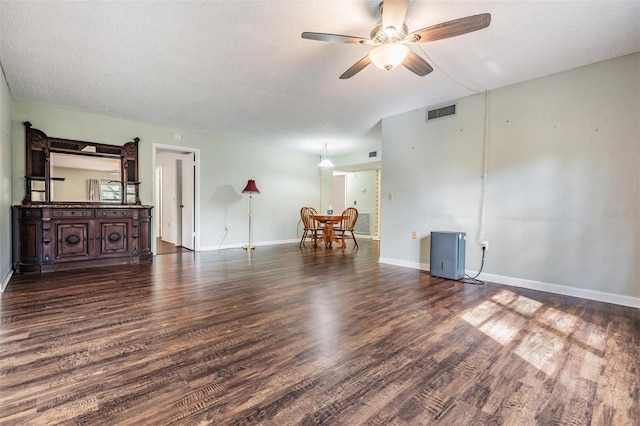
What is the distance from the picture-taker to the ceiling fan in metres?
1.90

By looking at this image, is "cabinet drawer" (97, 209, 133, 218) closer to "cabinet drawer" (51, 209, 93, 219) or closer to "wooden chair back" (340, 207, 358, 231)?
"cabinet drawer" (51, 209, 93, 219)

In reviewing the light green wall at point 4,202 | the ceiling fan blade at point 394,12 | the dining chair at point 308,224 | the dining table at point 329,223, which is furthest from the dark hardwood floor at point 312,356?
the dining chair at point 308,224

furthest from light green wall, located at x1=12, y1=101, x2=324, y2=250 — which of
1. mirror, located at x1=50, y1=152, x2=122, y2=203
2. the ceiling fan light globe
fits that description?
the ceiling fan light globe

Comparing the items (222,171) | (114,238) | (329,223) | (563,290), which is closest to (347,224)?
(329,223)

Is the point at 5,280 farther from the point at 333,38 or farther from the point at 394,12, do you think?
the point at 394,12

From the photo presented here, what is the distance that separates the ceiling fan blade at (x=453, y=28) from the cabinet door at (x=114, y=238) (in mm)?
4811

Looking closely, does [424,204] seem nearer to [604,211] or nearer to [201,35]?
[604,211]

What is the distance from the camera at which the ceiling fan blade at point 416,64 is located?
2381mm

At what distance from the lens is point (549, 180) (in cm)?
328

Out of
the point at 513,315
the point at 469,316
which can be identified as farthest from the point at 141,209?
the point at 513,315

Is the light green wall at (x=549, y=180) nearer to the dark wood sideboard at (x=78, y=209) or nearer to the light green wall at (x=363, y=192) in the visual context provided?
the dark wood sideboard at (x=78, y=209)

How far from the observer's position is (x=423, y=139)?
4.38m

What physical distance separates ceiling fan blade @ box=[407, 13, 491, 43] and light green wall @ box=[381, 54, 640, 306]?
6.70ft

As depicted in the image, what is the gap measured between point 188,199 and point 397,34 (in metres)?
5.63
